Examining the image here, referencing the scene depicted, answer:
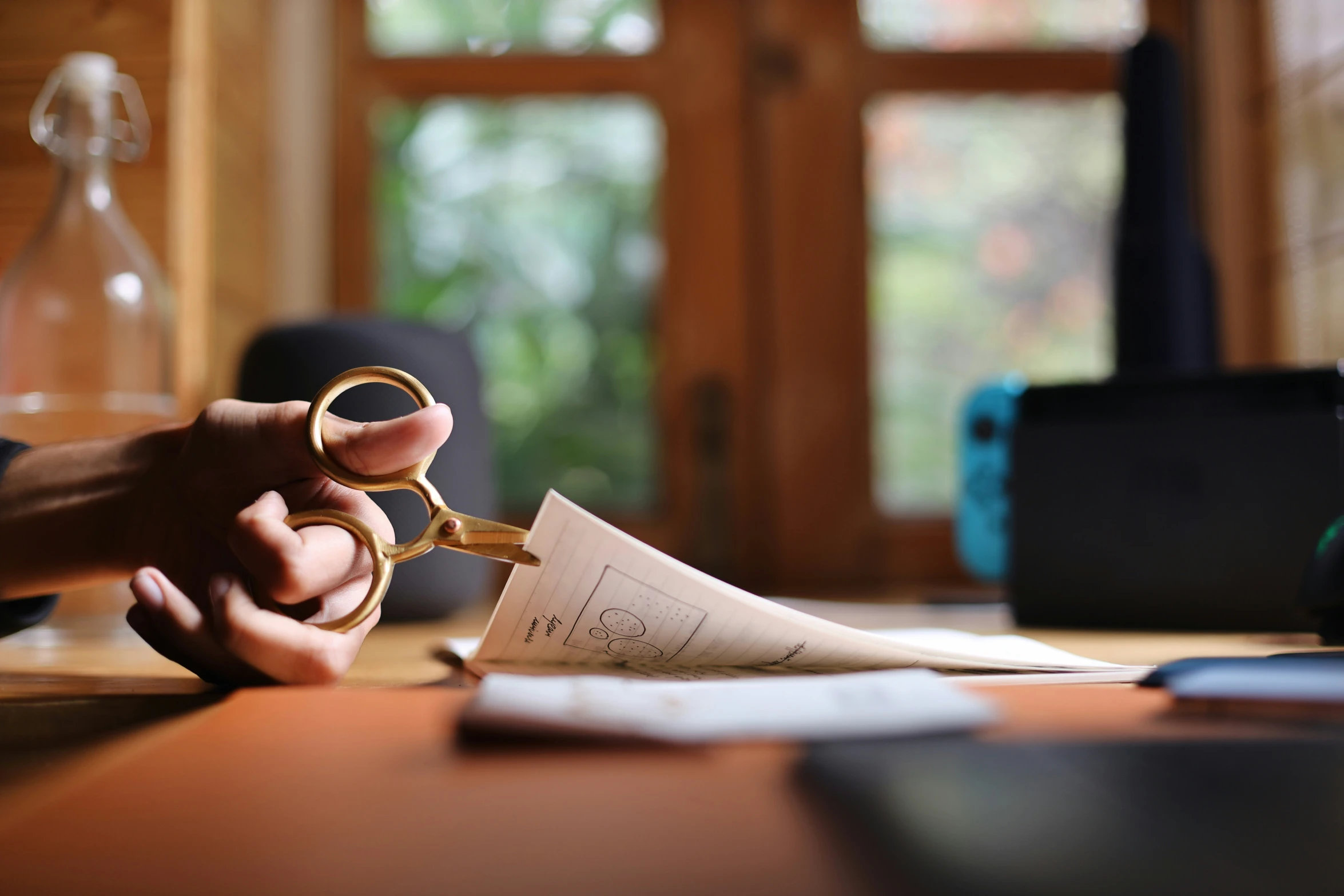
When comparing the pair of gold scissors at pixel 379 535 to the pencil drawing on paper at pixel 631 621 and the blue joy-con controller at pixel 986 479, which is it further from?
the blue joy-con controller at pixel 986 479

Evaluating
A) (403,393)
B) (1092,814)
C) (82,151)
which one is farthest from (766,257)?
(1092,814)

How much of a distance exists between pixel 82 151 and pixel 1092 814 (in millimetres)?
910

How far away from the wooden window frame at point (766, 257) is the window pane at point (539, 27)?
20 millimetres

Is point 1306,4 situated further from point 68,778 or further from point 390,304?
point 68,778

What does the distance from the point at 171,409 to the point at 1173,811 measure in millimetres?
911

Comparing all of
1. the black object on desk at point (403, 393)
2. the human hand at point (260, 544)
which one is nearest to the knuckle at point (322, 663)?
the human hand at point (260, 544)

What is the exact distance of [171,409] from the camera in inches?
36.5

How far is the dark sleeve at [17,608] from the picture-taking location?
0.55 metres

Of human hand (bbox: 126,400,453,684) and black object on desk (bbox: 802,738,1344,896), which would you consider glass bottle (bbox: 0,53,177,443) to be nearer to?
human hand (bbox: 126,400,453,684)

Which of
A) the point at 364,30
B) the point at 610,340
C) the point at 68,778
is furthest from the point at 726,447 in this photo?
the point at 68,778

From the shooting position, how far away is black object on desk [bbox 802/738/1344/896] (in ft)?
0.63

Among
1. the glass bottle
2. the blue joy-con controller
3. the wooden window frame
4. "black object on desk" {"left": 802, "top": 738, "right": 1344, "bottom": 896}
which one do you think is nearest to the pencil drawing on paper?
"black object on desk" {"left": 802, "top": 738, "right": 1344, "bottom": 896}

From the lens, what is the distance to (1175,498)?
2.35ft

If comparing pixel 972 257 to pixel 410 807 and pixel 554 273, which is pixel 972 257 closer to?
pixel 554 273
